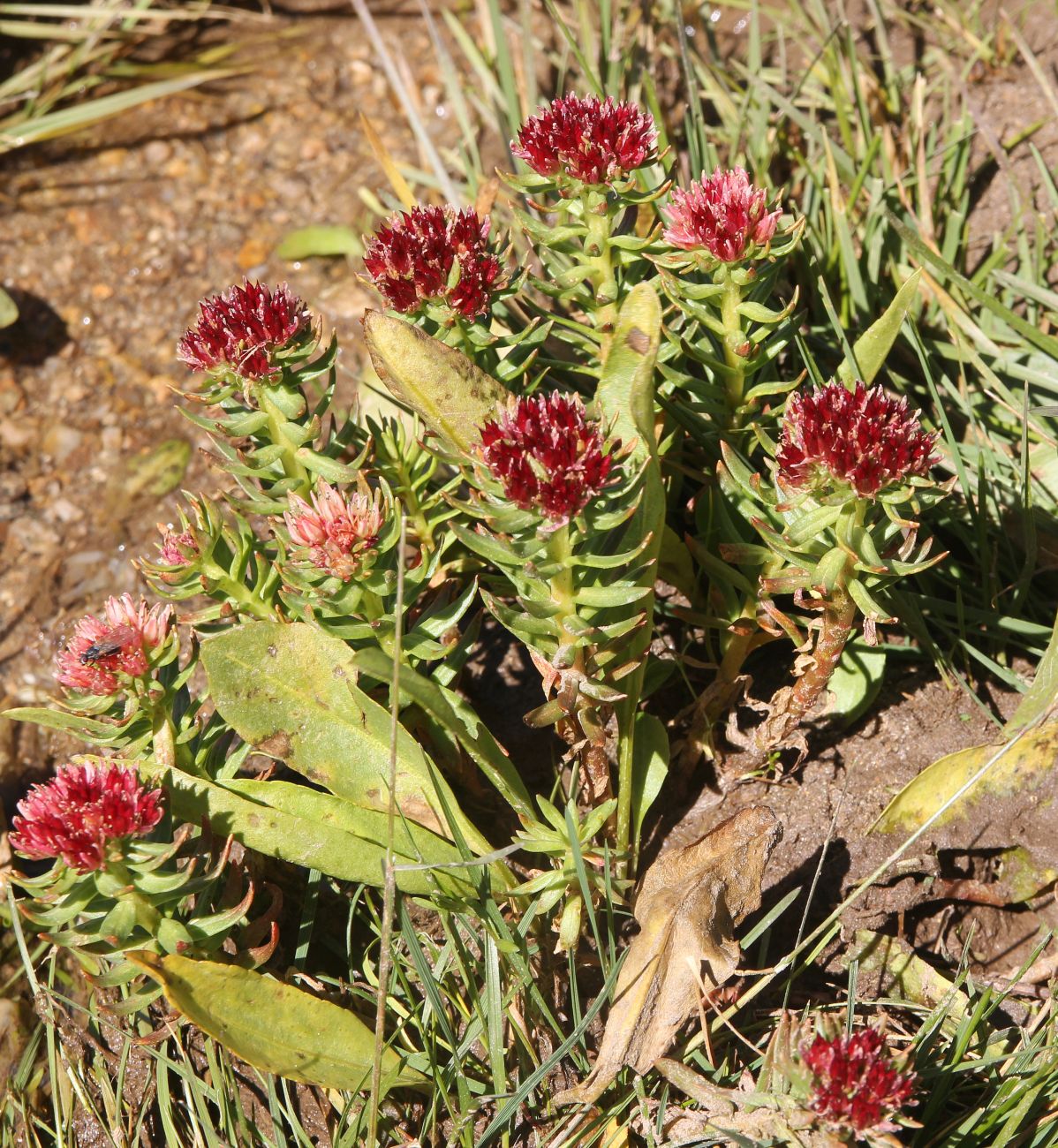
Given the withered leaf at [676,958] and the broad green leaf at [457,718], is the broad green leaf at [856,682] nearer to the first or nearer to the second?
the withered leaf at [676,958]

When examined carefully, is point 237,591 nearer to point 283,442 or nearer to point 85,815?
point 283,442

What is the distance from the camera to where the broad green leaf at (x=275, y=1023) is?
212 centimetres

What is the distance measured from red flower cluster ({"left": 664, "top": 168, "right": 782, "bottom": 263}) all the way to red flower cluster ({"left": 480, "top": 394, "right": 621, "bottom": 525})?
544 millimetres

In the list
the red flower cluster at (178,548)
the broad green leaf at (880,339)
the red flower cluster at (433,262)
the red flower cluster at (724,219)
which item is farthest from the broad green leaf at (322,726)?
the broad green leaf at (880,339)

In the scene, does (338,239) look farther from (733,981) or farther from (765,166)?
(733,981)

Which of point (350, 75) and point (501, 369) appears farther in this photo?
point (350, 75)

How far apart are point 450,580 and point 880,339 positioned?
3.70 ft

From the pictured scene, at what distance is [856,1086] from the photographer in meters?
1.89

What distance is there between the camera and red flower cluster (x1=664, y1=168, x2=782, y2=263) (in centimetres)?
228

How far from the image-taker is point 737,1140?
2.01 metres

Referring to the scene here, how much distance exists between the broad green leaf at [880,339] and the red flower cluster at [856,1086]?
1347 mm

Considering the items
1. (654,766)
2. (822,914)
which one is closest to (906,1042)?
(822,914)

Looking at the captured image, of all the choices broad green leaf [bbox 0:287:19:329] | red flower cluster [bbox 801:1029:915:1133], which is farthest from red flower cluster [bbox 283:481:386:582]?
broad green leaf [bbox 0:287:19:329]

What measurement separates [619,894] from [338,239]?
8.80 feet
